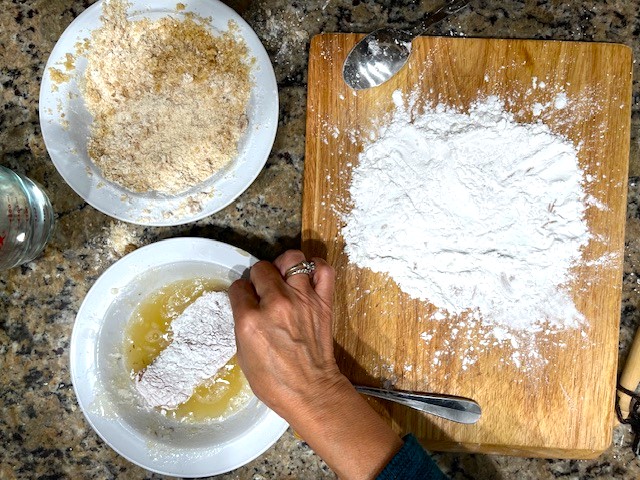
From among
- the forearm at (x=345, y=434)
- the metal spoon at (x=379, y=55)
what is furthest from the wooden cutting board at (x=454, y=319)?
the forearm at (x=345, y=434)

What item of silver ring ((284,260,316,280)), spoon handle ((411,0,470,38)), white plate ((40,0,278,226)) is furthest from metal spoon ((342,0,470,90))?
silver ring ((284,260,316,280))

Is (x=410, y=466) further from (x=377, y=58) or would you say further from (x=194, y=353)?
(x=377, y=58)

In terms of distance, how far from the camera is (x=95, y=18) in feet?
3.29

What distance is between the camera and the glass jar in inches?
39.0

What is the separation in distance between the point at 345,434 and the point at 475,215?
0.44m

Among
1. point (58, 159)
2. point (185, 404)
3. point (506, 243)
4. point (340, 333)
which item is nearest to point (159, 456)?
point (185, 404)

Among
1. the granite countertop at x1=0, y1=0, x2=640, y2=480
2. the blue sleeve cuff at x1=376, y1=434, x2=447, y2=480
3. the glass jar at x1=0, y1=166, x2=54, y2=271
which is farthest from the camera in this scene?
the granite countertop at x1=0, y1=0, x2=640, y2=480

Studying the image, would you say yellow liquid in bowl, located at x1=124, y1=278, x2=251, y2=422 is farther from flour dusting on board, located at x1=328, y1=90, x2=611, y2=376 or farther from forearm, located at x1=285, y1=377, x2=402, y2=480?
flour dusting on board, located at x1=328, y1=90, x2=611, y2=376

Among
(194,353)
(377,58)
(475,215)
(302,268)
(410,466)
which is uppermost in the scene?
(377,58)

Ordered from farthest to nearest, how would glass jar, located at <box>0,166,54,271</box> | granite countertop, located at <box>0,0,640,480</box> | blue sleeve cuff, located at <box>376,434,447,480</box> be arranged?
granite countertop, located at <box>0,0,640,480</box>, glass jar, located at <box>0,166,54,271</box>, blue sleeve cuff, located at <box>376,434,447,480</box>

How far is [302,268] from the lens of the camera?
93 cm

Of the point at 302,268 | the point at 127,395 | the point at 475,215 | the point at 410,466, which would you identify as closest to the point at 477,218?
the point at 475,215

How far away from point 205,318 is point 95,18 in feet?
1.90

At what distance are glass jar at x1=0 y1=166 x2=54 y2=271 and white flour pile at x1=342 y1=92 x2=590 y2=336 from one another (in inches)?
23.0
